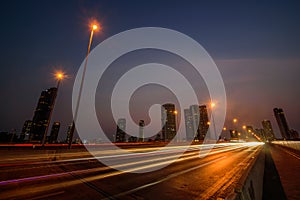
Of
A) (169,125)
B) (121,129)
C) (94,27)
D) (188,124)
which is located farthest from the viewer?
(121,129)

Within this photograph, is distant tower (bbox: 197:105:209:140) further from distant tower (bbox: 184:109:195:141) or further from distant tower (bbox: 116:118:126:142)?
distant tower (bbox: 116:118:126:142)

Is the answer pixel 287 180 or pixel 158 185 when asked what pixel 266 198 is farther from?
pixel 158 185

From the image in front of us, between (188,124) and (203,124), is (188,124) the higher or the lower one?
the higher one

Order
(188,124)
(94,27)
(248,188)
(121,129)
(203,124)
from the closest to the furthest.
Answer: (248,188) < (94,27) < (203,124) < (188,124) < (121,129)

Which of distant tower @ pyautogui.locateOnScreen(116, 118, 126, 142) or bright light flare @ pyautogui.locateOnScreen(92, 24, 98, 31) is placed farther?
distant tower @ pyautogui.locateOnScreen(116, 118, 126, 142)

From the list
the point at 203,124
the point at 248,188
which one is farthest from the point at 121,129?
the point at 248,188

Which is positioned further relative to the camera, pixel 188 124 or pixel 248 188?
pixel 188 124

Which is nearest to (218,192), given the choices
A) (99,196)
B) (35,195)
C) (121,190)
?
(121,190)

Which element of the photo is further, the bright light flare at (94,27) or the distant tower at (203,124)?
the distant tower at (203,124)

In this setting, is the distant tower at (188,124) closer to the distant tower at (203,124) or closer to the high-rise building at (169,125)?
the high-rise building at (169,125)

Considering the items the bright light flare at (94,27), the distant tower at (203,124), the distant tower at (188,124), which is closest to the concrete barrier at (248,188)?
the bright light flare at (94,27)

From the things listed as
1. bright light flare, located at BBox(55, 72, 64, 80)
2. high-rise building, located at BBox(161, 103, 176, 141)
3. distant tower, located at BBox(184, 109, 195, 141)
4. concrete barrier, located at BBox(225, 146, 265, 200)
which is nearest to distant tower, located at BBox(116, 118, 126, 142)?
high-rise building, located at BBox(161, 103, 176, 141)

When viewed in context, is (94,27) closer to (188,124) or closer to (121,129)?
(188,124)

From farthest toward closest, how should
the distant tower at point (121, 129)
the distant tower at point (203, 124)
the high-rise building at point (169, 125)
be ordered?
the distant tower at point (121, 129) → the high-rise building at point (169, 125) → the distant tower at point (203, 124)
